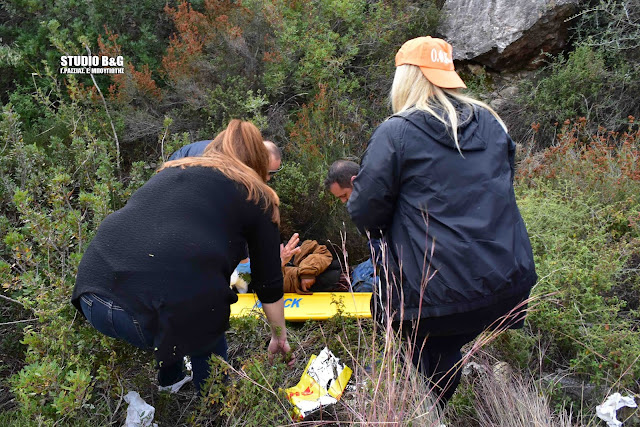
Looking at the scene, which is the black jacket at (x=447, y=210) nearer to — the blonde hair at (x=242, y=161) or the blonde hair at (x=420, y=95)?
the blonde hair at (x=420, y=95)

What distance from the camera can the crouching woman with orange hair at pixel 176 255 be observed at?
1.73 metres

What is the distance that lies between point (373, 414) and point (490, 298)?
57cm

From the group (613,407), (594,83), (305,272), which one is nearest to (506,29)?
(594,83)

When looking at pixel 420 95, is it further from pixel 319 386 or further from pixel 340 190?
pixel 340 190

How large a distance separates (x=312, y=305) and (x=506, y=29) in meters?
4.38

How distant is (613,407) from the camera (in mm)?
2090

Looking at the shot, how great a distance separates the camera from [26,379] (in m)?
1.86

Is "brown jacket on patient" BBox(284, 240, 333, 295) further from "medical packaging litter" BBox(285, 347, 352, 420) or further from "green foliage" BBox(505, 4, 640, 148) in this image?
"green foliage" BBox(505, 4, 640, 148)

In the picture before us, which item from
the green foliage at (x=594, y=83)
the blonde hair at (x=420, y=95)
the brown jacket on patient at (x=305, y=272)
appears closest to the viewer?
the blonde hair at (x=420, y=95)

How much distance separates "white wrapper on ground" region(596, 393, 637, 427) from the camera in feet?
6.80

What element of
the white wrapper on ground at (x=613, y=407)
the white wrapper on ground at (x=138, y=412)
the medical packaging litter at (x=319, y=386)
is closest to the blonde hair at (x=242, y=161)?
the medical packaging litter at (x=319, y=386)

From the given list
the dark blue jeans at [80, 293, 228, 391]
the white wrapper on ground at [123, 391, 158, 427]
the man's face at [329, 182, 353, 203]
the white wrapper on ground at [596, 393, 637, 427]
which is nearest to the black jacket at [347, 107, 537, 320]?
the white wrapper on ground at [596, 393, 637, 427]

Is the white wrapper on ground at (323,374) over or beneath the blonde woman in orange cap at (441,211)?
beneath

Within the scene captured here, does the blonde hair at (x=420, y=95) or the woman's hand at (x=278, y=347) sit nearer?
the blonde hair at (x=420, y=95)
